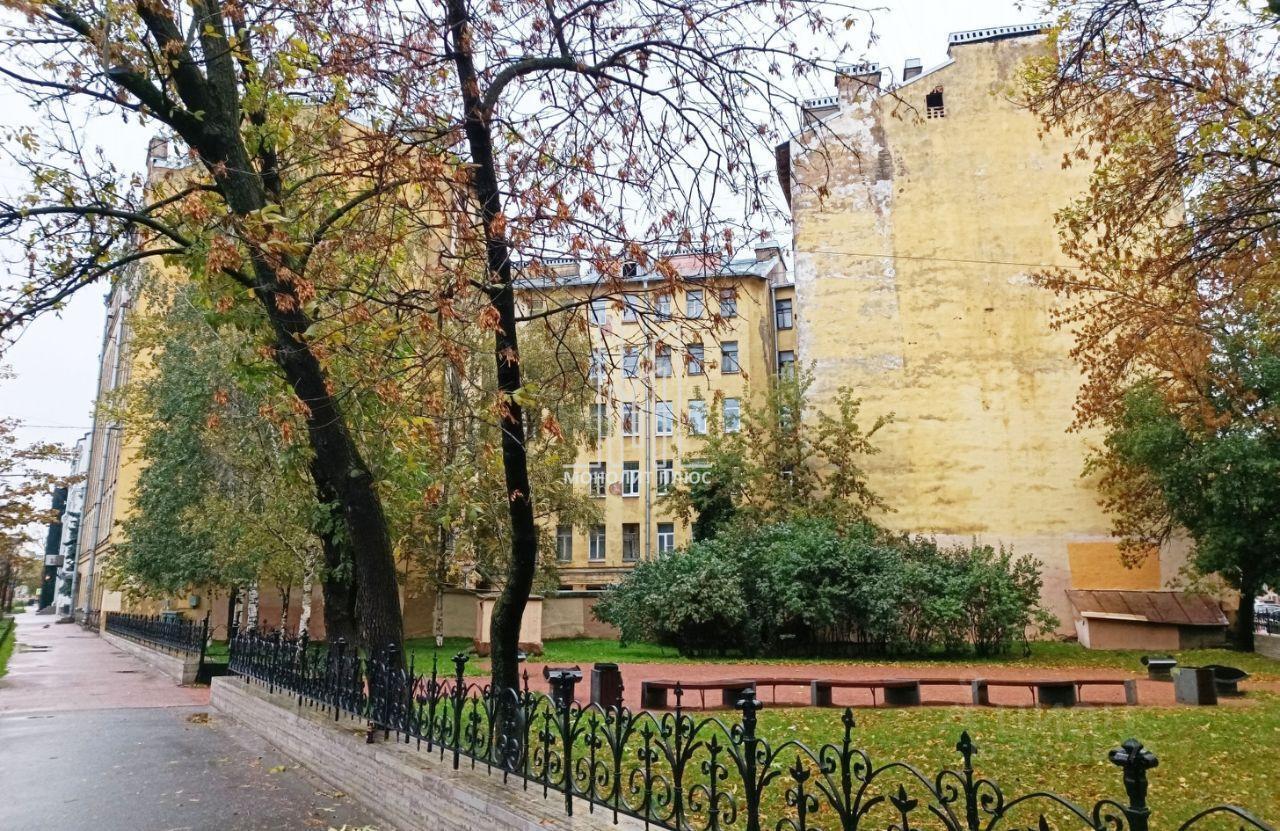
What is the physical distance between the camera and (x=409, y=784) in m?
6.54

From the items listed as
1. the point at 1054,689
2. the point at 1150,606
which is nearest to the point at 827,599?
the point at 1054,689

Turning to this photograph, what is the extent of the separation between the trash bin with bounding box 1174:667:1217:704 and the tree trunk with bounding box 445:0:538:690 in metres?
10.5

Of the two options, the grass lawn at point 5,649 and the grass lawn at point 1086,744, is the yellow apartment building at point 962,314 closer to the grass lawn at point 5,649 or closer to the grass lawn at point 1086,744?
the grass lawn at point 1086,744

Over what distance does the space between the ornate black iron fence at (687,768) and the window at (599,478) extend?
75.1 feet

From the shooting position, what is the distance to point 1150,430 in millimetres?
19938

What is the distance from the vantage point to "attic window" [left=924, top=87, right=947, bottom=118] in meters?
27.1

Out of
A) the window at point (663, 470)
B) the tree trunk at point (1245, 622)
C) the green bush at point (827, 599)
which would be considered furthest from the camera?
the window at point (663, 470)

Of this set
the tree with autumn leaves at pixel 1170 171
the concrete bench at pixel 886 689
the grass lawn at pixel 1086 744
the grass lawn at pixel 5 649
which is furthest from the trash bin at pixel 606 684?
the grass lawn at pixel 5 649

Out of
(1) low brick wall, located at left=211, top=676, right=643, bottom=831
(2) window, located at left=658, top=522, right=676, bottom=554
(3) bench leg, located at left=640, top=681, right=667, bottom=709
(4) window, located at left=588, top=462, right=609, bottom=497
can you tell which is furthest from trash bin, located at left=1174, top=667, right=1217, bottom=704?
(2) window, located at left=658, top=522, right=676, bottom=554

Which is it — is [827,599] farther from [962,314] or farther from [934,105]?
[934,105]

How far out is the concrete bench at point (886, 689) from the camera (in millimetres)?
11820

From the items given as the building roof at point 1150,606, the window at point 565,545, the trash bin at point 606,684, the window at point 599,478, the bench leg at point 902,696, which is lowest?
the bench leg at point 902,696

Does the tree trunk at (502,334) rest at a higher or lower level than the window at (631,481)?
lower

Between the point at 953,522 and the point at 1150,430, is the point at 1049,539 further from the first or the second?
the point at 1150,430
